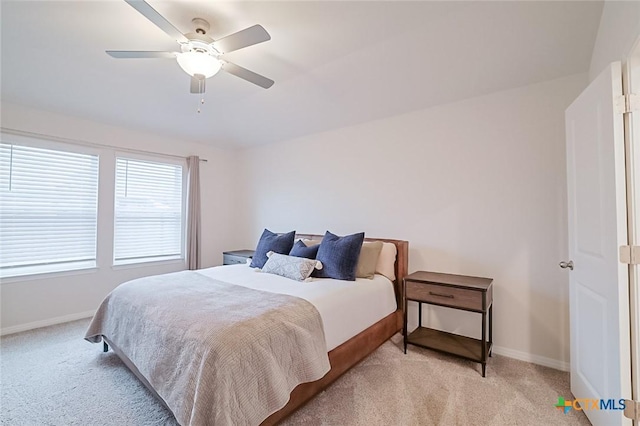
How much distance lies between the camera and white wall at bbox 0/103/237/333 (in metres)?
3.07

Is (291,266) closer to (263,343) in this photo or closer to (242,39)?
(263,343)

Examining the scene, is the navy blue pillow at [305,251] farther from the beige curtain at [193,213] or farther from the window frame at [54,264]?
the window frame at [54,264]

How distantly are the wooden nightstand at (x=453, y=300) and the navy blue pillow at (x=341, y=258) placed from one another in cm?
54

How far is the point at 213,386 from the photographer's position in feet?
4.40

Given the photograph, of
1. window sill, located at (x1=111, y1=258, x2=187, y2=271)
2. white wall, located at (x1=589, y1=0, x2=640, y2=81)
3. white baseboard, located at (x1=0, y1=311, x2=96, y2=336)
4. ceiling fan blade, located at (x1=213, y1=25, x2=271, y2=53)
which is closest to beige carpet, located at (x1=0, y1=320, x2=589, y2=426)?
white baseboard, located at (x1=0, y1=311, x2=96, y2=336)

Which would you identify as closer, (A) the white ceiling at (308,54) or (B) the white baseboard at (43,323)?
(A) the white ceiling at (308,54)

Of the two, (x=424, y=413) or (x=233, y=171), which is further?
(x=233, y=171)

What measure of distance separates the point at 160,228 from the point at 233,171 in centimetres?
159

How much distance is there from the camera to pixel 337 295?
2252 millimetres

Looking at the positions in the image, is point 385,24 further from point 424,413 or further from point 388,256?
point 424,413

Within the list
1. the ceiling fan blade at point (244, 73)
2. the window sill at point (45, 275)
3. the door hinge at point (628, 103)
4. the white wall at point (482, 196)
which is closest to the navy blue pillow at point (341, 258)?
the white wall at point (482, 196)

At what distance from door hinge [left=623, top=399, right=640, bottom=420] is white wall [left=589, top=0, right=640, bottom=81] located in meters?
1.82

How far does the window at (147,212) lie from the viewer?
3.91 meters

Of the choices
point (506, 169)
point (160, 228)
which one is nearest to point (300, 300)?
point (506, 169)
